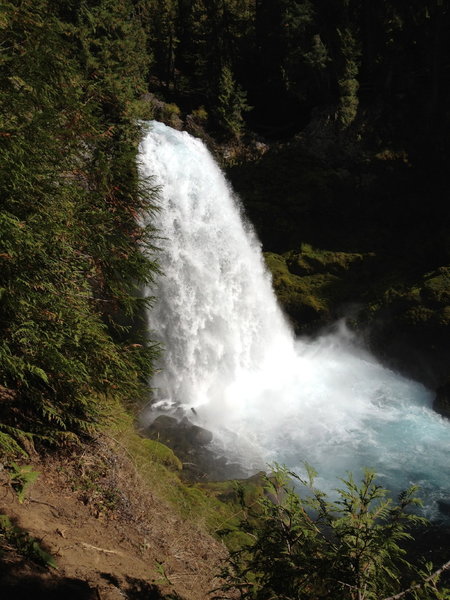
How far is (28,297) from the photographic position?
3.91 metres

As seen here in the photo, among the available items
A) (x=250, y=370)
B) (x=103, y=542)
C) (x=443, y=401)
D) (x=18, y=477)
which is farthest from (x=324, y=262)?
(x=18, y=477)

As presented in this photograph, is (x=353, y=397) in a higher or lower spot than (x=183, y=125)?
lower

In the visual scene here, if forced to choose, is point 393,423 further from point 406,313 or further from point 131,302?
point 131,302

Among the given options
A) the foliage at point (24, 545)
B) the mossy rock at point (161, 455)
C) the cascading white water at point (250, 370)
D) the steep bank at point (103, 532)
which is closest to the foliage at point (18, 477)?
the steep bank at point (103, 532)

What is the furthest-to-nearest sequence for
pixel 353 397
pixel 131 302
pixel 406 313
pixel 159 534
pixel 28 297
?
1. pixel 406 313
2. pixel 353 397
3. pixel 131 302
4. pixel 159 534
5. pixel 28 297

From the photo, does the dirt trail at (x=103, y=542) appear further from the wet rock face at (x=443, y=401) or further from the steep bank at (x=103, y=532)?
the wet rock face at (x=443, y=401)

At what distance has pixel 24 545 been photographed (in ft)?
9.59

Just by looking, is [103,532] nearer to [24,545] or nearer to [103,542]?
[103,542]

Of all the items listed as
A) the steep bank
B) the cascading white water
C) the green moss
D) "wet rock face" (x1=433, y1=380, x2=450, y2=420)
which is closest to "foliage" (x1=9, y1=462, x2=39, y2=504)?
the steep bank

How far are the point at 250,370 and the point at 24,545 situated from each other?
43.0 feet

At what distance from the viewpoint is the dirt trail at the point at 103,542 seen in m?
2.77

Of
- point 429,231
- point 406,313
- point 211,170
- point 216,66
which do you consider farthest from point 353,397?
point 216,66

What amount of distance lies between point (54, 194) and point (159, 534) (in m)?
4.37

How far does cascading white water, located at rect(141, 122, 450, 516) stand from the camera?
37.4ft
